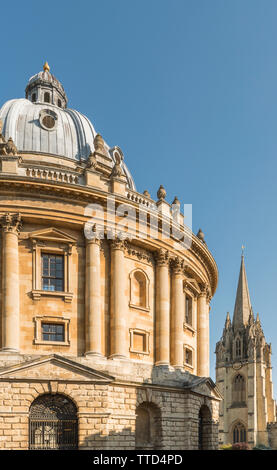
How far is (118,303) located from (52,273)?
402 centimetres

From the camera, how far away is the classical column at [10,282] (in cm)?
3175

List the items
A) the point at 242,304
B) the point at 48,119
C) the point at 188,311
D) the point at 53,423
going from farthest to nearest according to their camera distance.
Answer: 1. the point at 242,304
2. the point at 48,119
3. the point at 188,311
4. the point at 53,423

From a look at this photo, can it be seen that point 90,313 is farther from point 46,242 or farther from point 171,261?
point 171,261

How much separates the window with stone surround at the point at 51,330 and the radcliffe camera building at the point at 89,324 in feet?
0.19

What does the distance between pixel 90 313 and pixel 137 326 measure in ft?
12.5

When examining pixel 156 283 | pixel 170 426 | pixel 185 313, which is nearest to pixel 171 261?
pixel 156 283

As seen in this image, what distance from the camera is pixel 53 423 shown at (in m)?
31.3

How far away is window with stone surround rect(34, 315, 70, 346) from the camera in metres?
32.8

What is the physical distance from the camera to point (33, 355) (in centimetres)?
3203

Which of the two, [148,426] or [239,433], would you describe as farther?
A: [239,433]

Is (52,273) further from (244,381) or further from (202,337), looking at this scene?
(244,381)

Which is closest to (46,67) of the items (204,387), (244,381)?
(204,387)

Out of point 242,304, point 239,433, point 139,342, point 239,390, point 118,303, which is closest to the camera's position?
point 118,303

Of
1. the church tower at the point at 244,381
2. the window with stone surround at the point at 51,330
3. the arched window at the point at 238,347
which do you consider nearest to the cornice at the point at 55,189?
the window with stone surround at the point at 51,330
